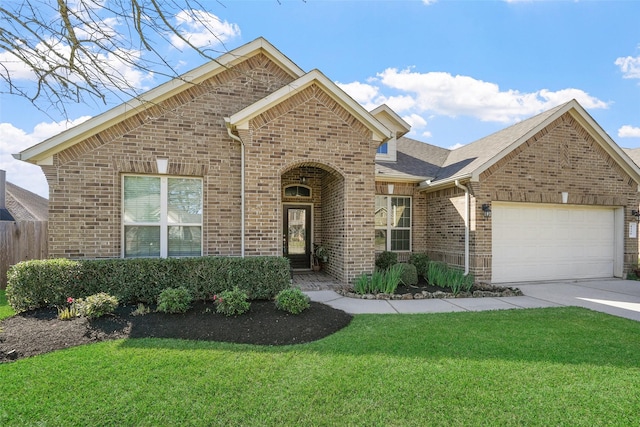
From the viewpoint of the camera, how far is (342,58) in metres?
7.33

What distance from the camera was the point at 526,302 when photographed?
7.27m

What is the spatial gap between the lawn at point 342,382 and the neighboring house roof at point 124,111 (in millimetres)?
4848

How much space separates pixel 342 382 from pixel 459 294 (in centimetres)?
541

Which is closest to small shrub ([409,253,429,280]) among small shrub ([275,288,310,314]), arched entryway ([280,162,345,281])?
arched entryway ([280,162,345,281])

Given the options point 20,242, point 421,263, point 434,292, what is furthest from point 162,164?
point 421,263

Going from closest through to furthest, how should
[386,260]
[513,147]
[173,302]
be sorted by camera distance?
[173,302] < [513,147] < [386,260]

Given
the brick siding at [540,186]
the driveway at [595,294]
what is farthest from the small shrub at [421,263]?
the driveway at [595,294]

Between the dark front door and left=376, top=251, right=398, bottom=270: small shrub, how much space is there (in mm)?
2470

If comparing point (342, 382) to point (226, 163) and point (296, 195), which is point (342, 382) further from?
point (296, 195)

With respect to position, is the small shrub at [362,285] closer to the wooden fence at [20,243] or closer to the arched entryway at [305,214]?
the arched entryway at [305,214]

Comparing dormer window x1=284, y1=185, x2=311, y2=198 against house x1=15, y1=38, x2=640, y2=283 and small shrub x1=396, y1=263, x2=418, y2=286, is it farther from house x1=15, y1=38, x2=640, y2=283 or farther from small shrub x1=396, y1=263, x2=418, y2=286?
small shrub x1=396, y1=263, x2=418, y2=286

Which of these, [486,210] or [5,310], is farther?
[486,210]

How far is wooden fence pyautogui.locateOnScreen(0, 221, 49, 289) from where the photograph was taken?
8953 millimetres

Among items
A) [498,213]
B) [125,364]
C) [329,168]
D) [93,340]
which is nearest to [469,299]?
[498,213]
